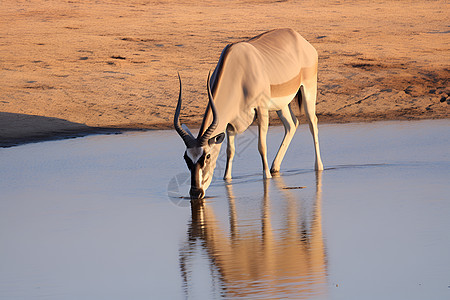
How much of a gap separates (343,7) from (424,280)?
75.7 ft

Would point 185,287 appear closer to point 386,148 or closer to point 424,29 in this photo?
point 386,148

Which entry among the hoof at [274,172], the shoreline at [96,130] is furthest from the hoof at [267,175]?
the shoreline at [96,130]

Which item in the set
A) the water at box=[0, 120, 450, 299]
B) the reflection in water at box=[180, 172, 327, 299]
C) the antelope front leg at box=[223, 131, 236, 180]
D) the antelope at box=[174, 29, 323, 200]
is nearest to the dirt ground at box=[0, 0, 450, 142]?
the water at box=[0, 120, 450, 299]

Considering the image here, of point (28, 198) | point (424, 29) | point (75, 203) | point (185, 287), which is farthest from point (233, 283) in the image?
point (424, 29)

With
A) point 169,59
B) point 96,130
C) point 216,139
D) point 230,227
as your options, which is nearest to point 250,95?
point 216,139

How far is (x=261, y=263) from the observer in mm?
5098

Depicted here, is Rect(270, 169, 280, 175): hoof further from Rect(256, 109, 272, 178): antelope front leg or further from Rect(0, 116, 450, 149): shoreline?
Rect(0, 116, 450, 149): shoreline

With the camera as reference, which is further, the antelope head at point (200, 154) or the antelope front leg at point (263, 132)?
the antelope front leg at point (263, 132)

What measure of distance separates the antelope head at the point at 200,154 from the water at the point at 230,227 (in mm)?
172

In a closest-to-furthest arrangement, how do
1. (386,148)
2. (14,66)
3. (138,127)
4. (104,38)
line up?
(386,148), (138,127), (14,66), (104,38)

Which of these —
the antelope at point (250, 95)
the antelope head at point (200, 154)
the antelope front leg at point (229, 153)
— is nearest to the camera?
the antelope head at point (200, 154)

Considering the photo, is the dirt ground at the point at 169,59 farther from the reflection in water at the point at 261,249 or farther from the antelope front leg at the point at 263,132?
the reflection in water at the point at 261,249

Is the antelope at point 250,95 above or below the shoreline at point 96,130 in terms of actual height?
above

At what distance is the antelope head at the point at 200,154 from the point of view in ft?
24.4
